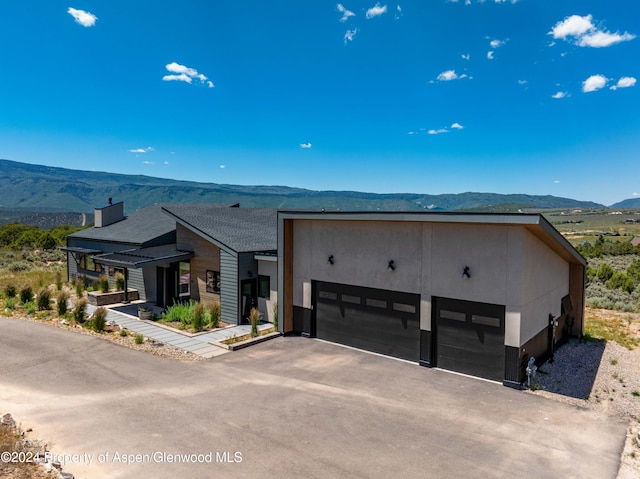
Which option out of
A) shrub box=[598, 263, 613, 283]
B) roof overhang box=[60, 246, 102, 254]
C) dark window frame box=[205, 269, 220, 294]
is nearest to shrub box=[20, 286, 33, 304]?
roof overhang box=[60, 246, 102, 254]

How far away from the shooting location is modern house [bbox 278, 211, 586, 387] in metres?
10.2

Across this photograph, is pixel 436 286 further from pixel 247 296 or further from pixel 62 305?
pixel 62 305

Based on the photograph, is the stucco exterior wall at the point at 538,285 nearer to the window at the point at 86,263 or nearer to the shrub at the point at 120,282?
the shrub at the point at 120,282

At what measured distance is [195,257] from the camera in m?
18.0

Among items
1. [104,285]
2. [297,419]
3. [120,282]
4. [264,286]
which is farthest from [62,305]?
[297,419]

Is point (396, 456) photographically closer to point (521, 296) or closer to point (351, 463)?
point (351, 463)

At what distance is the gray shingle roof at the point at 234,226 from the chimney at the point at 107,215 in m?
7.85

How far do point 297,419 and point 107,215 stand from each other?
78.4 ft

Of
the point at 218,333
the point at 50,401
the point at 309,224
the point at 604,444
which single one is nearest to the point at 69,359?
the point at 50,401

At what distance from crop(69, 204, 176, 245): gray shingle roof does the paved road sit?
1037cm

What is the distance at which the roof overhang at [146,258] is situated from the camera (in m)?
16.9

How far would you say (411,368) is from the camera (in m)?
11.5

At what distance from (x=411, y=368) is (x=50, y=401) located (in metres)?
9.03

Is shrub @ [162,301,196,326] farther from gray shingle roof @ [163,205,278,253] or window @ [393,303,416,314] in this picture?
window @ [393,303,416,314]
